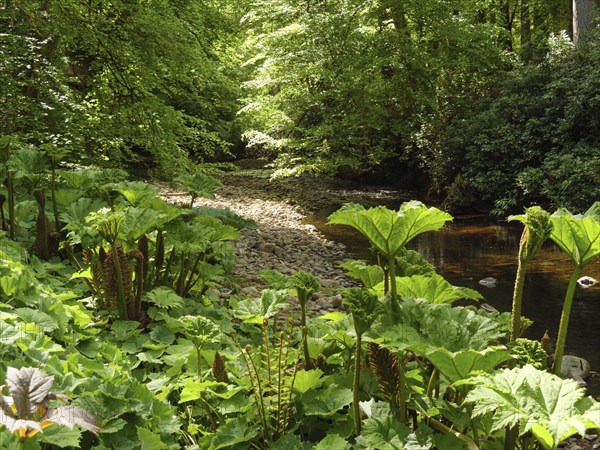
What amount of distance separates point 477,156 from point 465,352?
11556mm

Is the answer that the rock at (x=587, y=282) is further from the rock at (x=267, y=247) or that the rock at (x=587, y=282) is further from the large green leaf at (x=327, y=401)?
the large green leaf at (x=327, y=401)

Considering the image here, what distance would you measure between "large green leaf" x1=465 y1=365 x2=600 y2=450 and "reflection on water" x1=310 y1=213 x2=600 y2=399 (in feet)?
9.37

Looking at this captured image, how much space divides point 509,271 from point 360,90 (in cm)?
776

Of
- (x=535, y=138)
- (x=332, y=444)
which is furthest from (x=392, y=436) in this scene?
(x=535, y=138)

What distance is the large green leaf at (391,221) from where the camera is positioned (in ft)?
6.54

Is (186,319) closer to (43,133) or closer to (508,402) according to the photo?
(508,402)

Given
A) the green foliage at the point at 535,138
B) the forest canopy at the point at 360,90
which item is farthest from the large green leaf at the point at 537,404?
the green foliage at the point at 535,138

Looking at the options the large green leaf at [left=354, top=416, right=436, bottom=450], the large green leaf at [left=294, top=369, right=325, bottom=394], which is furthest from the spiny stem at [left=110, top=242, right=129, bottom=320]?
the large green leaf at [left=354, top=416, right=436, bottom=450]

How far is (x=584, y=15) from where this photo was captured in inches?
530

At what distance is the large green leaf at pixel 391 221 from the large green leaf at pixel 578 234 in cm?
37

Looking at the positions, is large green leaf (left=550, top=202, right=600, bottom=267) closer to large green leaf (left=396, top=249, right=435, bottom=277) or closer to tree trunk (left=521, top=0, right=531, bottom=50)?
large green leaf (left=396, top=249, right=435, bottom=277)

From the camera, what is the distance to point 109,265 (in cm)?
294

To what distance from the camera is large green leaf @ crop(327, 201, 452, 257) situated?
1992 mm

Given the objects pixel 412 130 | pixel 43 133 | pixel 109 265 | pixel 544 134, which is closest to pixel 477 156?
pixel 544 134
